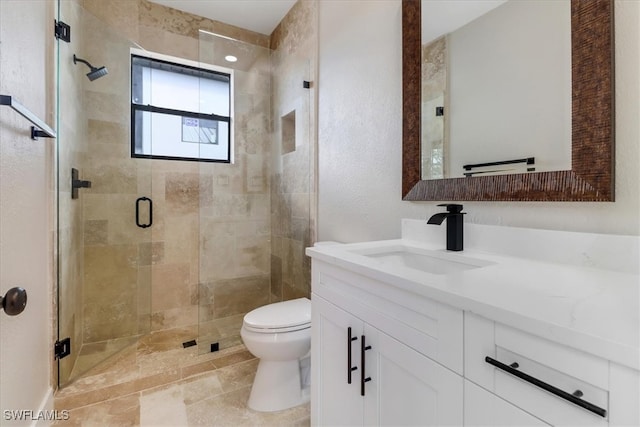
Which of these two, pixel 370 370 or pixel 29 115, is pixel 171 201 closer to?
pixel 29 115

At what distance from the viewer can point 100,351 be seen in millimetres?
2162

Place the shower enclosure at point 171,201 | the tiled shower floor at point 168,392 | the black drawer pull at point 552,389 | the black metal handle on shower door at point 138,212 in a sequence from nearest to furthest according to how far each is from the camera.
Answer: the black drawer pull at point 552,389 → the tiled shower floor at point 168,392 → the shower enclosure at point 171,201 → the black metal handle on shower door at point 138,212

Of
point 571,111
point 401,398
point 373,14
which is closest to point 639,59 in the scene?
point 571,111

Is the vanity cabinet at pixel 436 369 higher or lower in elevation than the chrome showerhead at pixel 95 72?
lower

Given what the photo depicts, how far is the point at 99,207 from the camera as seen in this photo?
2.21m

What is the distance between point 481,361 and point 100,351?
2.58m

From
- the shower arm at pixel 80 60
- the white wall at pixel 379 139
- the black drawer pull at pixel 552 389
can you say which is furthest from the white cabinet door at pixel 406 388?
the shower arm at pixel 80 60

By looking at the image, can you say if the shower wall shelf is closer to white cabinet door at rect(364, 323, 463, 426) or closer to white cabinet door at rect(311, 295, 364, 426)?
white cabinet door at rect(311, 295, 364, 426)

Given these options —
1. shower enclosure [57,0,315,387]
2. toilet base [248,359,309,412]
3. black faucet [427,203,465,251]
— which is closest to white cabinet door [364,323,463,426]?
black faucet [427,203,465,251]

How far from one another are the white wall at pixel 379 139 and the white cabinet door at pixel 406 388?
61cm

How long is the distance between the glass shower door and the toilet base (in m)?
1.26

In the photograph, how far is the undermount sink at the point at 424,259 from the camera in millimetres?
1053

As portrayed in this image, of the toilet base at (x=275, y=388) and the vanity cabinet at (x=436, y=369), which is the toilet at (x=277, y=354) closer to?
the toilet base at (x=275, y=388)

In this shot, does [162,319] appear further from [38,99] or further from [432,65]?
[432,65]
